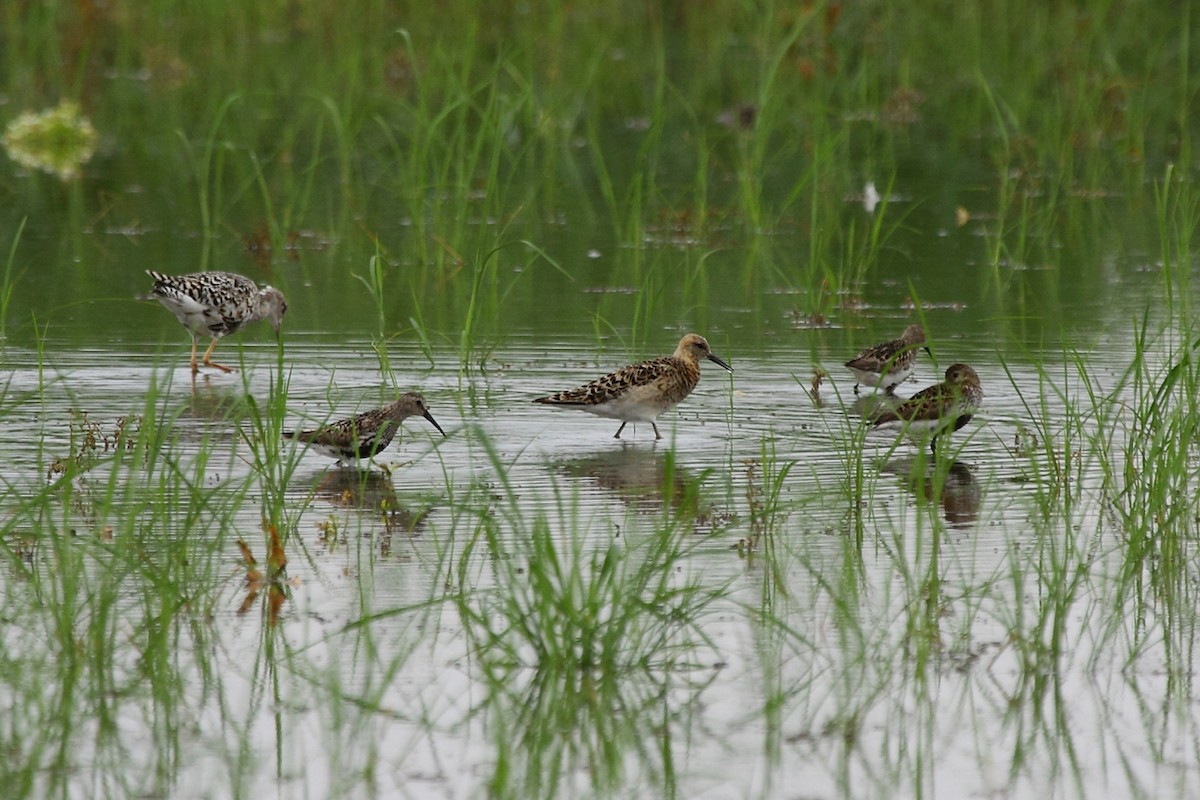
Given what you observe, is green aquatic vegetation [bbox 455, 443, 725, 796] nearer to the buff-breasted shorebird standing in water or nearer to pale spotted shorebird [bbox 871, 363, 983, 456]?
pale spotted shorebird [bbox 871, 363, 983, 456]

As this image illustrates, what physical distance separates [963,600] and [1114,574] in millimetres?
701

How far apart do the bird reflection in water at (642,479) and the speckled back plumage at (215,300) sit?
287cm

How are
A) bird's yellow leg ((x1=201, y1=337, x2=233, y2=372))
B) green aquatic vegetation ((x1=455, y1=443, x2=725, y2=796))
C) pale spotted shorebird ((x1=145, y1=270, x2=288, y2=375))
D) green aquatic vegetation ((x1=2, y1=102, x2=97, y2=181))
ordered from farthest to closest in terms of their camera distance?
green aquatic vegetation ((x1=2, y1=102, x2=97, y2=181)) < bird's yellow leg ((x1=201, y1=337, x2=233, y2=372)) < pale spotted shorebird ((x1=145, y1=270, x2=288, y2=375)) < green aquatic vegetation ((x1=455, y1=443, x2=725, y2=796))

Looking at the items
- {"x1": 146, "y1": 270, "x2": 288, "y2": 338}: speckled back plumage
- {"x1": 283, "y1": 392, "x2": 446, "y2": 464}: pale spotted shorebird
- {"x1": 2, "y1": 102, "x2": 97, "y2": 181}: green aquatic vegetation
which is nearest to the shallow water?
{"x1": 283, "y1": 392, "x2": 446, "y2": 464}: pale spotted shorebird

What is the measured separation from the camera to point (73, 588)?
233 inches

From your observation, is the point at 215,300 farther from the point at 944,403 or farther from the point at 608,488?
the point at 944,403

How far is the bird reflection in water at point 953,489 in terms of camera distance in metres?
8.11

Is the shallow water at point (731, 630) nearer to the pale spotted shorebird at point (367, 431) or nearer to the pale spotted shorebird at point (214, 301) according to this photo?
the pale spotted shorebird at point (367, 431)

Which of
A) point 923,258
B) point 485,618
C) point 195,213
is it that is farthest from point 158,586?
point 195,213

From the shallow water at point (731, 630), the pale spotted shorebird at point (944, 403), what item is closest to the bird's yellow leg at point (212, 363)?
the shallow water at point (731, 630)

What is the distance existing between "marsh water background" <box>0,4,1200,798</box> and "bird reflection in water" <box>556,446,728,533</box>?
0.03m

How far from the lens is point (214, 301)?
457 inches

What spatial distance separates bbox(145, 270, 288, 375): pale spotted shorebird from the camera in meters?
11.6

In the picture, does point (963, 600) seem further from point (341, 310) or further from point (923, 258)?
point (923, 258)
